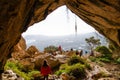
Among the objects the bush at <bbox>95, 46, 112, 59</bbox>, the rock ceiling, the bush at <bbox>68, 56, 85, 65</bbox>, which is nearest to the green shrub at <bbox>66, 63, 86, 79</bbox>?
the bush at <bbox>68, 56, 85, 65</bbox>

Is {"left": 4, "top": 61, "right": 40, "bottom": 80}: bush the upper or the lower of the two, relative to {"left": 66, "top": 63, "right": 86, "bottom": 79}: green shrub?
upper

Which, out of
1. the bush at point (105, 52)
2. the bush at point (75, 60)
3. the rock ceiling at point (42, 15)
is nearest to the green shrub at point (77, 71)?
the bush at point (75, 60)

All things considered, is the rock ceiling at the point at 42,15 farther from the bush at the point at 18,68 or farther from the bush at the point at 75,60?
the bush at the point at 75,60

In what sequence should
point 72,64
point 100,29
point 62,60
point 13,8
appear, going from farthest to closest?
point 62,60 → point 72,64 → point 100,29 → point 13,8

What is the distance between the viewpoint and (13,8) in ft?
33.0

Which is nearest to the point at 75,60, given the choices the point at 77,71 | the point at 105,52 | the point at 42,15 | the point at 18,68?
the point at 77,71

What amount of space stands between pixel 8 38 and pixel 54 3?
13.6 feet

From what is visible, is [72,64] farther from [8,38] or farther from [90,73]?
[8,38]

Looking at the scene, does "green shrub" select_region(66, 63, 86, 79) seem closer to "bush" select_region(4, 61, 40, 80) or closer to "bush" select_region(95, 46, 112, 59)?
"bush" select_region(4, 61, 40, 80)

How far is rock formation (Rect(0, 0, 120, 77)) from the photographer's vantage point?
10213 mm

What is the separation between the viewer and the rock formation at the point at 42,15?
10.2 m

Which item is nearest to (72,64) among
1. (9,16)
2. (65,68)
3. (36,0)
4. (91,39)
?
(65,68)

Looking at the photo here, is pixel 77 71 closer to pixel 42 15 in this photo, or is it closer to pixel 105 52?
pixel 42 15

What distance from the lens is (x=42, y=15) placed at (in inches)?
604
